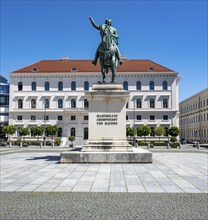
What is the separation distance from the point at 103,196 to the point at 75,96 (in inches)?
2920

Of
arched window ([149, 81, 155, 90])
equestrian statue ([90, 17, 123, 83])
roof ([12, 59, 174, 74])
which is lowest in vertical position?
equestrian statue ([90, 17, 123, 83])

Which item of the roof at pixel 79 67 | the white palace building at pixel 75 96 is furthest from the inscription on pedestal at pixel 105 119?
the roof at pixel 79 67

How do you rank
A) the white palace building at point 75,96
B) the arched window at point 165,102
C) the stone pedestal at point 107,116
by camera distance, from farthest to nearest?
the arched window at point 165,102
the white palace building at point 75,96
the stone pedestal at point 107,116

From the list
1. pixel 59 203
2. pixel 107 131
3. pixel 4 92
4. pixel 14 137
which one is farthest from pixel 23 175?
pixel 4 92

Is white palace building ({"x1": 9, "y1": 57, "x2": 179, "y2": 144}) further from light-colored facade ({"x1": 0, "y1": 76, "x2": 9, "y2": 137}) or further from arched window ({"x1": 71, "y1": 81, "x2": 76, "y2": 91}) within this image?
light-colored facade ({"x1": 0, "y1": 76, "x2": 9, "y2": 137})

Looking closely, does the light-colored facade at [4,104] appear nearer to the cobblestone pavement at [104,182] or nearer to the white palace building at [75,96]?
the white palace building at [75,96]

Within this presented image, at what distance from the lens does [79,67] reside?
3337 inches

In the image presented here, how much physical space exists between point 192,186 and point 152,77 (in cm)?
7357

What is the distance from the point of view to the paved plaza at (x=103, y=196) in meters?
6.69

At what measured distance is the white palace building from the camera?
8050 centimetres

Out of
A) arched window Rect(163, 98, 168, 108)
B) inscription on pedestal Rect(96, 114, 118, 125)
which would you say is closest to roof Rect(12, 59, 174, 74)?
arched window Rect(163, 98, 168, 108)

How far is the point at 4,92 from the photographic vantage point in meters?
97.9

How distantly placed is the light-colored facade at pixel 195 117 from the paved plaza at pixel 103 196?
76857 mm

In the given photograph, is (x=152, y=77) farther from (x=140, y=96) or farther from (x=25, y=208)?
(x=25, y=208)
